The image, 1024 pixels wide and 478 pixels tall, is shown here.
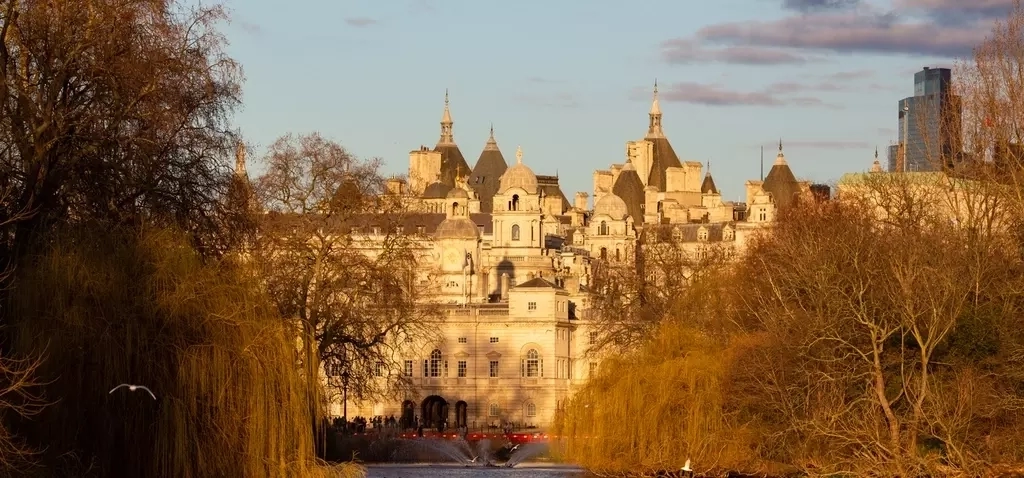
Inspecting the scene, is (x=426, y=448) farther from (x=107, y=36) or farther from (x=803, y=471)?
(x=107, y=36)

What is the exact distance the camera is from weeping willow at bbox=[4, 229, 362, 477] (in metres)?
36.9

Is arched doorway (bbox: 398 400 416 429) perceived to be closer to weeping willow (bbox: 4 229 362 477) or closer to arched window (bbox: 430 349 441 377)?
arched window (bbox: 430 349 441 377)

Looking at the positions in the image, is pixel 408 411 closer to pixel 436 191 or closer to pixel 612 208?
pixel 612 208

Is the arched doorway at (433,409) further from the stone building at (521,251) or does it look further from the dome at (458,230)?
the dome at (458,230)

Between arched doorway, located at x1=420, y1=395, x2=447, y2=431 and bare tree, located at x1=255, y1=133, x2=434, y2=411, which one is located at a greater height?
bare tree, located at x1=255, y1=133, x2=434, y2=411

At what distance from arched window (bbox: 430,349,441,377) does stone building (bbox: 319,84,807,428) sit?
0.05 metres

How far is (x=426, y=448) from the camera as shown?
251 feet

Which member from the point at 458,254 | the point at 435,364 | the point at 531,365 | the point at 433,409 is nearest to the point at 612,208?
the point at 458,254

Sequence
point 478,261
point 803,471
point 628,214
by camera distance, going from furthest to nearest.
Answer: point 628,214 → point 478,261 → point 803,471

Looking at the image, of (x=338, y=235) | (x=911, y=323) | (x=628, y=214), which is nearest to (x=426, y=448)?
(x=338, y=235)

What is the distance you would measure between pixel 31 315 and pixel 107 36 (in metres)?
5.76

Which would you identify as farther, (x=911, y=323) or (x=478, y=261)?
(x=478, y=261)

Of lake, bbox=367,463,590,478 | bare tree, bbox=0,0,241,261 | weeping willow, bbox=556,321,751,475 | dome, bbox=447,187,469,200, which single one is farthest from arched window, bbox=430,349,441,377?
bare tree, bbox=0,0,241,261

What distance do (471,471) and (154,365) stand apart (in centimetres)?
2976
